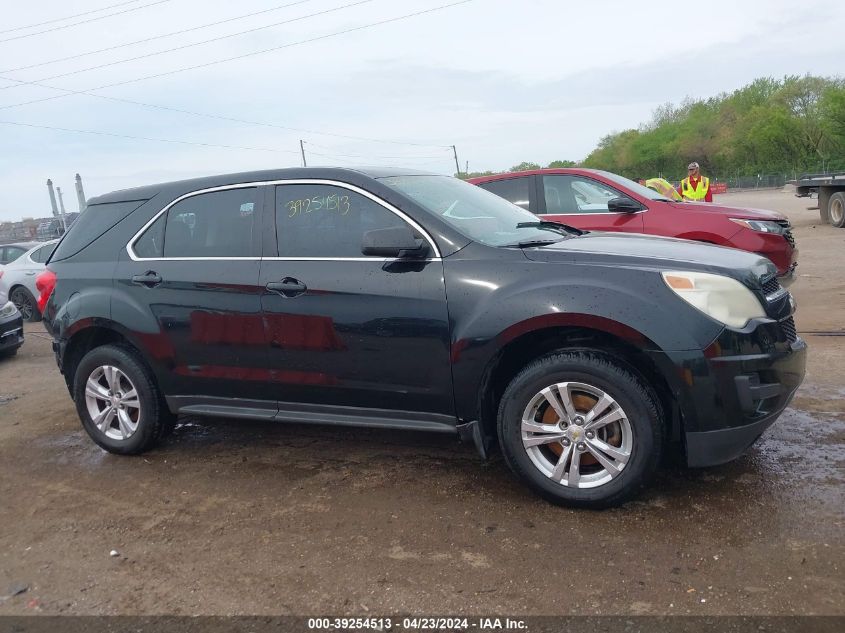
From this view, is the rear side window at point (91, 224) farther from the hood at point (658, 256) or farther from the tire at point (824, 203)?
the tire at point (824, 203)

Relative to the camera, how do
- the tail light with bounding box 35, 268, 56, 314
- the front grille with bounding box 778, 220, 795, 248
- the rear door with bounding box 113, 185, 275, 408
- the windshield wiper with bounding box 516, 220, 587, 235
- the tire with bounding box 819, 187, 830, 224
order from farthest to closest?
1. the tire with bounding box 819, 187, 830, 224
2. the front grille with bounding box 778, 220, 795, 248
3. the tail light with bounding box 35, 268, 56, 314
4. the windshield wiper with bounding box 516, 220, 587, 235
5. the rear door with bounding box 113, 185, 275, 408

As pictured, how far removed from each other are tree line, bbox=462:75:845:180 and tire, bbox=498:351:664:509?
172 ft

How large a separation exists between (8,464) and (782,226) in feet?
25.5

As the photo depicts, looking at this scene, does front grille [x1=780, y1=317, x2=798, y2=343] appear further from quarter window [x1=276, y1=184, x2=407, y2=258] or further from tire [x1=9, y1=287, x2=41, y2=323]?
tire [x1=9, y1=287, x2=41, y2=323]

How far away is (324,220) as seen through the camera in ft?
13.6

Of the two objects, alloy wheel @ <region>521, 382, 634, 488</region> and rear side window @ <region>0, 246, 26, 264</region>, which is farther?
rear side window @ <region>0, 246, 26, 264</region>

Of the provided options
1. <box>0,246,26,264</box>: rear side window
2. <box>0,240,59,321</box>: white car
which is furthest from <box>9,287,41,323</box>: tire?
<box>0,246,26,264</box>: rear side window

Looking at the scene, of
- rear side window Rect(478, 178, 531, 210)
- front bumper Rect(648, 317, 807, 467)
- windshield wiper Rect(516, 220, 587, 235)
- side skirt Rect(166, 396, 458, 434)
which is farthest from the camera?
rear side window Rect(478, 178, 531, 210)

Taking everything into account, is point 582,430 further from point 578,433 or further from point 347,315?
point 347,315

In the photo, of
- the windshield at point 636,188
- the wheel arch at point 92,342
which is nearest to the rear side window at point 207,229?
the wheel arch at point 92,342

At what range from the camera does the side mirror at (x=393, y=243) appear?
369 centimetres

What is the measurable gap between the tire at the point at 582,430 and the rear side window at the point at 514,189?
495 centimetres

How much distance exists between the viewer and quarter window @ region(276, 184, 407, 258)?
402 cm

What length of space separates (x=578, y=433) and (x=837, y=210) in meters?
17.7
